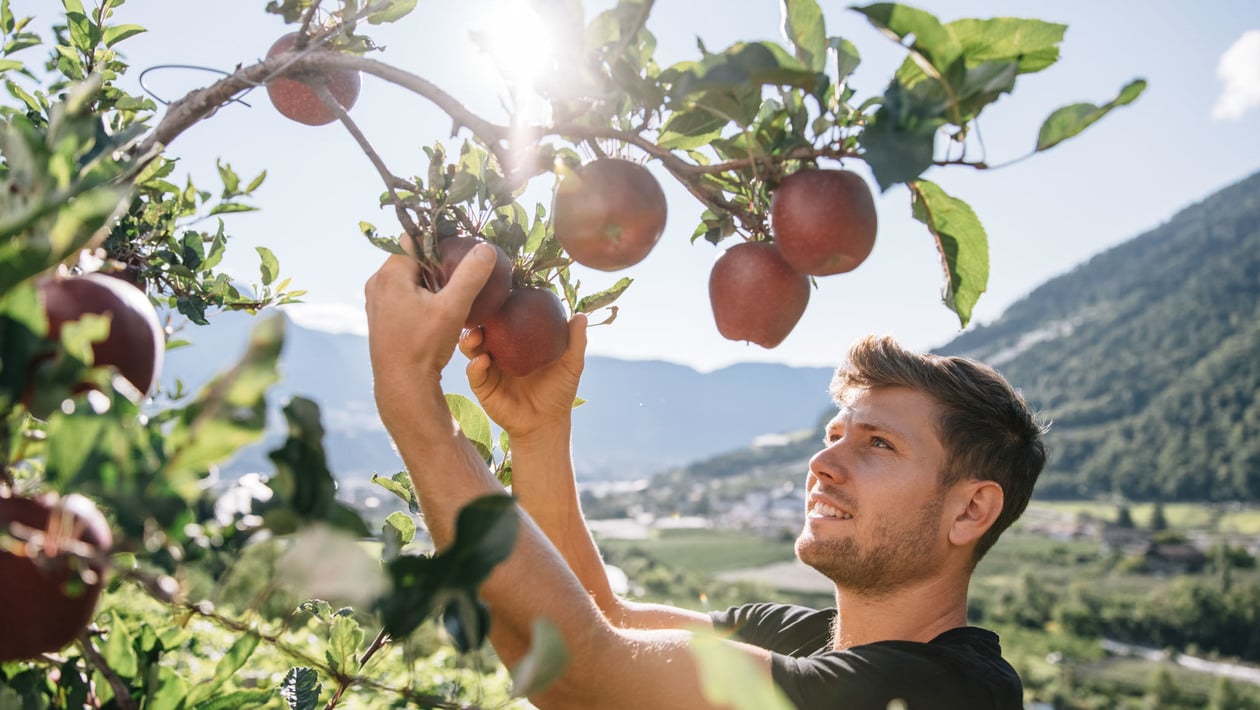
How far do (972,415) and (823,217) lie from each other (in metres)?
1.87

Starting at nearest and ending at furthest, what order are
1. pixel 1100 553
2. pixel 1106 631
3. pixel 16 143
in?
pixel 16 143, pixel 1106 631, pixel 1100 553

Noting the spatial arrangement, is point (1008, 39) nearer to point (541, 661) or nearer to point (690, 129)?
point (690, 129)

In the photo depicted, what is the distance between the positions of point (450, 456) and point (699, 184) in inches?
24.2

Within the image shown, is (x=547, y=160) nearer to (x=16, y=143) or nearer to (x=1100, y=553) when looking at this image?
(x=16, y=143)

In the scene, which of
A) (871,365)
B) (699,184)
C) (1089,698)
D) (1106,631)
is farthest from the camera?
(1106,631)

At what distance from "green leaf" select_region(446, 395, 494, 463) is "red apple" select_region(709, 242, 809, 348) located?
593mm

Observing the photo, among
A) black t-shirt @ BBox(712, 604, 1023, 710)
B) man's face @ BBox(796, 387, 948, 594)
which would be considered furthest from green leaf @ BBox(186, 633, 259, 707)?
man's face @ BBox(796, 387, 948, 594)

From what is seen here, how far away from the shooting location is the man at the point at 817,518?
1384 mm

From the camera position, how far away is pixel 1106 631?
179ft

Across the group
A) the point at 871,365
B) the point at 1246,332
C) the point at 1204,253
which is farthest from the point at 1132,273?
the point at 871,365

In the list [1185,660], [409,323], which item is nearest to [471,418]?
[409,323]

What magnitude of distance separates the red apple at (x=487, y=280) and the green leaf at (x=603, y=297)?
1.05 feet

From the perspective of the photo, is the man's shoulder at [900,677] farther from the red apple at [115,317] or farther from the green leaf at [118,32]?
the green leaf at [118,32]

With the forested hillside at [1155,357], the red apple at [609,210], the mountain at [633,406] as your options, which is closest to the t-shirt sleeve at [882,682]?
the red apple at [609,210]
